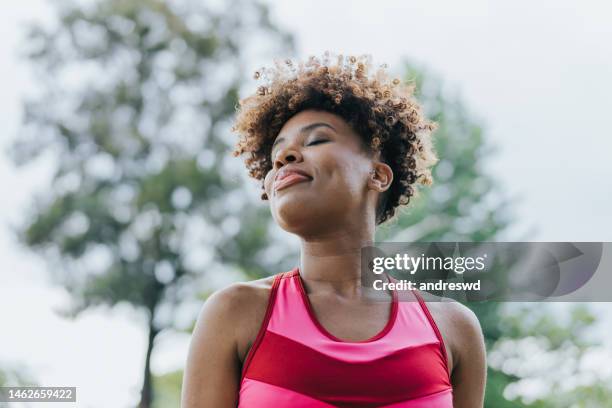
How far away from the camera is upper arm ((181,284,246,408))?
3.21 ft

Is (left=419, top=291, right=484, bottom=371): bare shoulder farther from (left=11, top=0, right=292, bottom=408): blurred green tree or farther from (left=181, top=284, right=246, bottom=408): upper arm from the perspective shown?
(left=11, top=0, right=292, bottom=408): blurred green tree

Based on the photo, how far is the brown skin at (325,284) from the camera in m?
0.99

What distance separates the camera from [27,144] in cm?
714

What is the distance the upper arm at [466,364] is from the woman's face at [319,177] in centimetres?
21

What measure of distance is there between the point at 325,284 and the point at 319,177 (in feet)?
0.52

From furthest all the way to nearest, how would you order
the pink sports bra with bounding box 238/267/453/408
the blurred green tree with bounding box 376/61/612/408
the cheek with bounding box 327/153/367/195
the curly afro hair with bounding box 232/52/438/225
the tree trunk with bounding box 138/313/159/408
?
the tree trunk with bounding box 138/313/159/408 → the blurred green tree with bounding box 376/61/612/408 → the curly afro hair with bounding box 232/52/438/225 → the cheek with bounding box 327/153/367/195 → the pink sports bra with bounding box 238/267/453/408

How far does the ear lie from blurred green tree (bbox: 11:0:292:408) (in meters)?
5.64

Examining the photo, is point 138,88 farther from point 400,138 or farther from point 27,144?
point 400,138

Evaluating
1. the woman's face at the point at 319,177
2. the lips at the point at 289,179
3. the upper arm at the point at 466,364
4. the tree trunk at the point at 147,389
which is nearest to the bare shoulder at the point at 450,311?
the upper arm at the point at 466,364

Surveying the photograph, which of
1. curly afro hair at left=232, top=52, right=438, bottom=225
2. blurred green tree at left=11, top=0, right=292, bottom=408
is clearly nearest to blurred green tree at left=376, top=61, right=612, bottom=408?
blurred green tree at left=11, top=0, right=292, bottom=408

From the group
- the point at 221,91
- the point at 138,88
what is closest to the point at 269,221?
the point at 221,91

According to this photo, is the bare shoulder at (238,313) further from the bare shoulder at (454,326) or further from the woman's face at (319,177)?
the bare shoulder at (454,326)

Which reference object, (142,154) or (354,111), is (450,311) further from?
(142,154)

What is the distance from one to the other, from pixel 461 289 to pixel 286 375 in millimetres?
476
